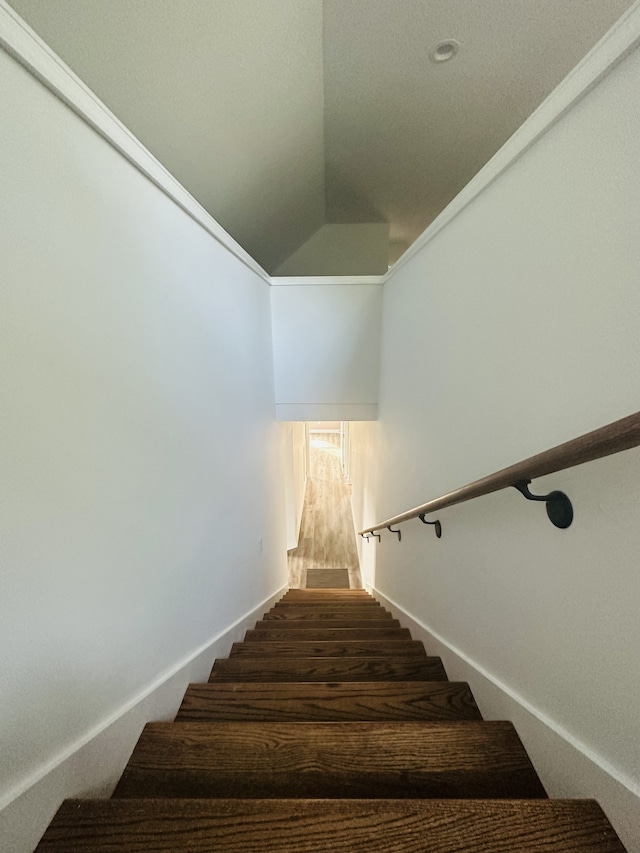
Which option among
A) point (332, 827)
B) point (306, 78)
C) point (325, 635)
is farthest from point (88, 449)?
point (306, 78)

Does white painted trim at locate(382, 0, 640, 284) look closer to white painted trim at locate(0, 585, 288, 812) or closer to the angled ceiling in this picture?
the angled ceiling

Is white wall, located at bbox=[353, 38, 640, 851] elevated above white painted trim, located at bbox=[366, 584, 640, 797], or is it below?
above

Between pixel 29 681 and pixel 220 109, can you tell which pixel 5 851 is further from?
pixel 220 109

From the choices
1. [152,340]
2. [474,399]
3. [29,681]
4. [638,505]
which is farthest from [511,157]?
[29,681]

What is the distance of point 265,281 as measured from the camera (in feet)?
9.68

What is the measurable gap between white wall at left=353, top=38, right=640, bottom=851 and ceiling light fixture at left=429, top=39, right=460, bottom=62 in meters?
1.34

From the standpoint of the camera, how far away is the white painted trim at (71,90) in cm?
70

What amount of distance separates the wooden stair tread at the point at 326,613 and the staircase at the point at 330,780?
3.39ft

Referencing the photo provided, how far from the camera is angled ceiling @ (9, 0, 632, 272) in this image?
57.5 inches

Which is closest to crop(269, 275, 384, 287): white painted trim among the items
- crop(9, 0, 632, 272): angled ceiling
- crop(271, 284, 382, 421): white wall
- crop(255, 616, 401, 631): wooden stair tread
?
crop(271, 284, 382, 421): white wall

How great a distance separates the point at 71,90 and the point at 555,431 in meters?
1.31

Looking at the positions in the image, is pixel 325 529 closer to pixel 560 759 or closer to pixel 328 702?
pixel 328 702

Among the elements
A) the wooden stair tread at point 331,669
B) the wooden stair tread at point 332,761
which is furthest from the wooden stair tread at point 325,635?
the wooden stair tread at point 332,761

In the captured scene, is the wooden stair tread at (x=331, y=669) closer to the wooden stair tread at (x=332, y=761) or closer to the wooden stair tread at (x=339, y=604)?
the wooden stair tread at (x=332, y=761)
